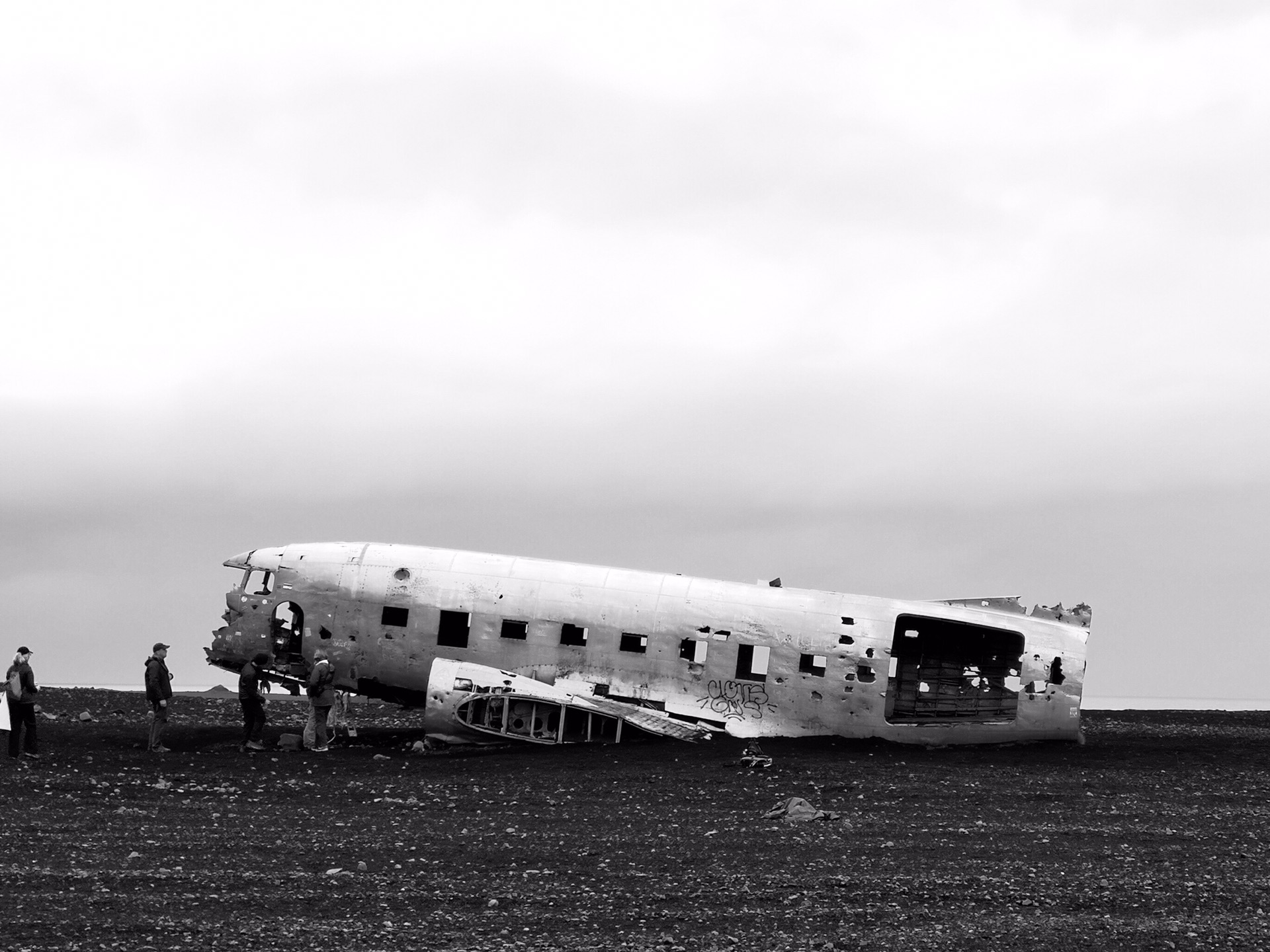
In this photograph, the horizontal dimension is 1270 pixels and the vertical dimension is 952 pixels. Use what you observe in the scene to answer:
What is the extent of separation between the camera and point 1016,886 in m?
15.7

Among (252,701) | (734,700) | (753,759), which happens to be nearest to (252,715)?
(252,701)

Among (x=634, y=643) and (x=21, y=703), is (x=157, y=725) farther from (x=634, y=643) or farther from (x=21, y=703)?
(x=634, y=643)

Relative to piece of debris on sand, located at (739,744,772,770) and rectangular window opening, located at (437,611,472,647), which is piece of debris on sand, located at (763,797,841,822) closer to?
piece of debris on sand, located at (739,744,772,770)

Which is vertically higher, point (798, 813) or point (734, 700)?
point (734, 700)

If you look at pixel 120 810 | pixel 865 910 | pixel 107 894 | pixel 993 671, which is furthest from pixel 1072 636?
pixel 107 894

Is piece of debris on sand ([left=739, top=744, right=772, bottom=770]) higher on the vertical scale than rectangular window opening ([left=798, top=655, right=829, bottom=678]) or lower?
lower

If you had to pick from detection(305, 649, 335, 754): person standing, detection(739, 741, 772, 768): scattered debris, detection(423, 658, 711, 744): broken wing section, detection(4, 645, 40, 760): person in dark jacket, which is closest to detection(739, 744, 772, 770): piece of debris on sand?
detection(739, 741, 772, 768): scattered debris

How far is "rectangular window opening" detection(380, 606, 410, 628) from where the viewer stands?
29406mm

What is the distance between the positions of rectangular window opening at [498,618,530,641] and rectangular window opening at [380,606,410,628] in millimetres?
2058

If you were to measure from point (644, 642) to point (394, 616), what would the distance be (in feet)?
17.6

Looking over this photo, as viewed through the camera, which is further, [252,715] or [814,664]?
[814,664]

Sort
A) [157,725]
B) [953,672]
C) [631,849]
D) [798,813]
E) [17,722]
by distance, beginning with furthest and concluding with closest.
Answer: [953,672] < [157,725] < [17,722] < [798,813] < [631,849]

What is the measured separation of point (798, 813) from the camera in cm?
2044

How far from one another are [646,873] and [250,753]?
1388 centimetres
